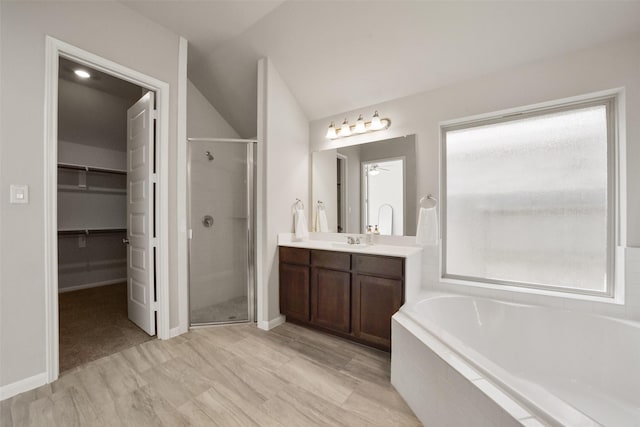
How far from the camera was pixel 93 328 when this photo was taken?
8.14 feet

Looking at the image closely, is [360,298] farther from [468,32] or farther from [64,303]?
[64,303]

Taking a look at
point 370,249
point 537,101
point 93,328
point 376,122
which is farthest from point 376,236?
point 93,328

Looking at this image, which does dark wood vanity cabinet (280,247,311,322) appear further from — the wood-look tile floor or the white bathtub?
the white bathtub

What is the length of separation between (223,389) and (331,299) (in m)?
1.05

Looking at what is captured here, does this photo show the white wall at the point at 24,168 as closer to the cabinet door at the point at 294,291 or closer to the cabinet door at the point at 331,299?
the cabinet door at the point at 294,291

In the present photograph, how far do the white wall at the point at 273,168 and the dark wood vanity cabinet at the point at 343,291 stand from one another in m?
0.15

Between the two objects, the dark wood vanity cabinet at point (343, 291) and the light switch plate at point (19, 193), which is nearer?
the light switch plate at point (19, 193)

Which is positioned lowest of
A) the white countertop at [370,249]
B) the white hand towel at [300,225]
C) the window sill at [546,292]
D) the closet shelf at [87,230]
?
the window sill at [546,292]

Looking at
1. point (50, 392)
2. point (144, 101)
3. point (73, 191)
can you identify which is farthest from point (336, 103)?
point (73, 191)

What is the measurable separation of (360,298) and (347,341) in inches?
18.1

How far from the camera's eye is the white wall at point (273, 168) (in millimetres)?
2512

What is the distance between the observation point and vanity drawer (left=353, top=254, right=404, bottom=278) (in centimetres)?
197

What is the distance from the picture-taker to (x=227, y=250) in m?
2.81

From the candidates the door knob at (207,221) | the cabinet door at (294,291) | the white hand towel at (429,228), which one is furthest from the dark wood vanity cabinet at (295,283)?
the white hand towel at (429,228)
